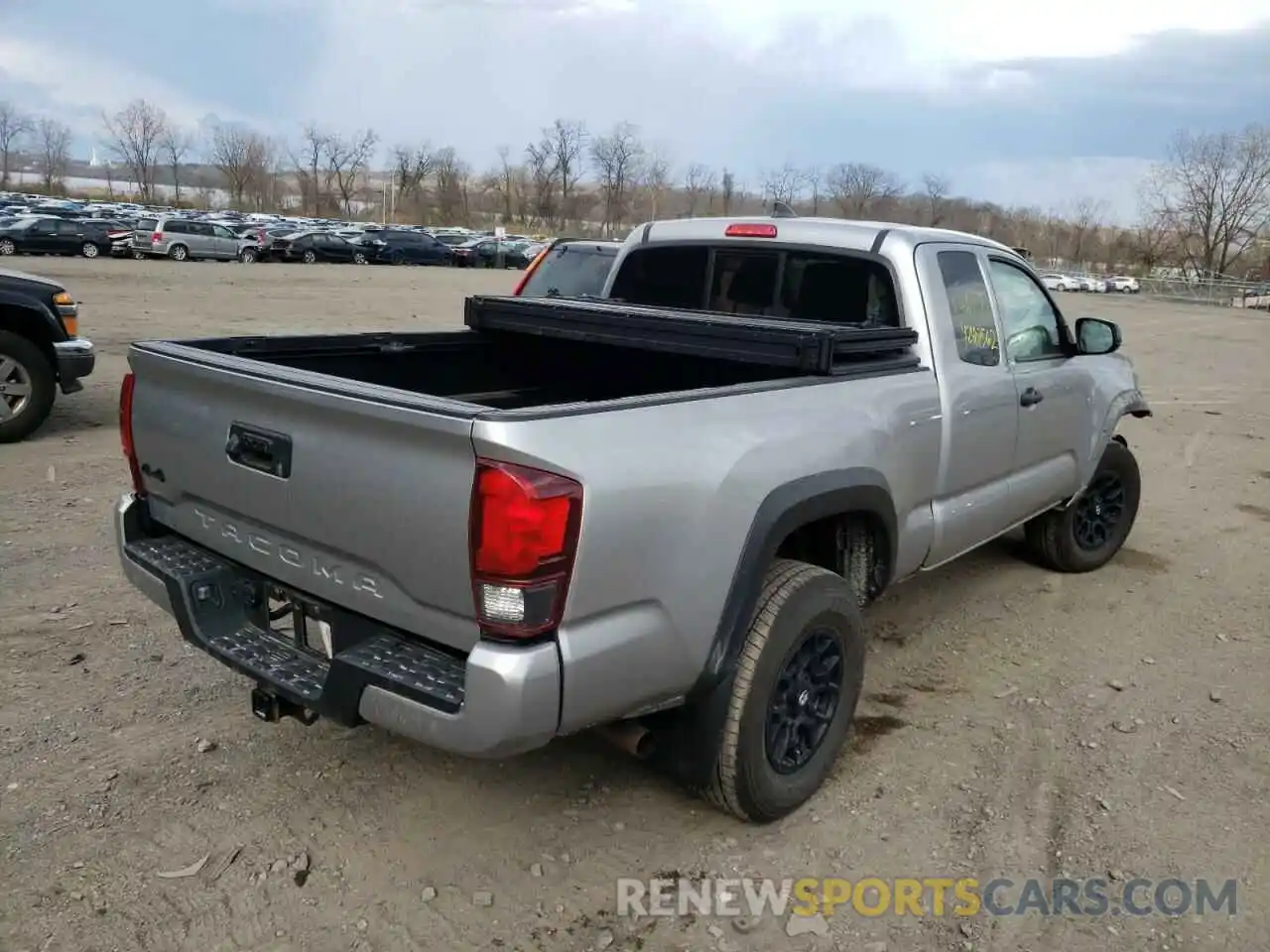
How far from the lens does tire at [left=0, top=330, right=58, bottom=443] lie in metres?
7.69

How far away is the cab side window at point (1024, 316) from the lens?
474 centimetres

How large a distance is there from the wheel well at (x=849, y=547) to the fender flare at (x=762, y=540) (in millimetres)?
281

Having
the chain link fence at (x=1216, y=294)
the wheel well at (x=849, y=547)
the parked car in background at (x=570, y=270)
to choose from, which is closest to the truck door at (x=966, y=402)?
the wheel well at (x=849, y=547)

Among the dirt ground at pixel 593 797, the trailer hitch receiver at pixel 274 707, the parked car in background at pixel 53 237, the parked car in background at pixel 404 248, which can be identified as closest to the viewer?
the dirt ground at pixel 593 797

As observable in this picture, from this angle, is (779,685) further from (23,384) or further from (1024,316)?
(23,384)

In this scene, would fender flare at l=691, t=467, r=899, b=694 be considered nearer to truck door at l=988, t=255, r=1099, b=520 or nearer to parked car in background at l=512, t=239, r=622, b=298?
truck door at l=988, t=255, r=1099, b=520

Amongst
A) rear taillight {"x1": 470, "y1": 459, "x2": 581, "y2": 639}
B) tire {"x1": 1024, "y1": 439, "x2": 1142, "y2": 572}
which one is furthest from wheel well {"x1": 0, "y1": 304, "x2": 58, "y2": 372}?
tire {"x1": 1024, "y1": 439, "x2": 1142, "y2": 572}

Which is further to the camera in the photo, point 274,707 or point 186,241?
point 186,241

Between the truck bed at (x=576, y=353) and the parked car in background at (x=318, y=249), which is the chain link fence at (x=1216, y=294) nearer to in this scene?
the parked car in background at (x=318, y=249)

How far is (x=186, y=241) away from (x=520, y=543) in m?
38.2

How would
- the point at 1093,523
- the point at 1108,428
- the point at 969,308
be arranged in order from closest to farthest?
the point at 969,308, the point at 1108,428, the point at 1093,523

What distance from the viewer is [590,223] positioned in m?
91.1

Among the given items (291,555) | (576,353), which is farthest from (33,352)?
(291,555)

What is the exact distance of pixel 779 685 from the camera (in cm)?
330
